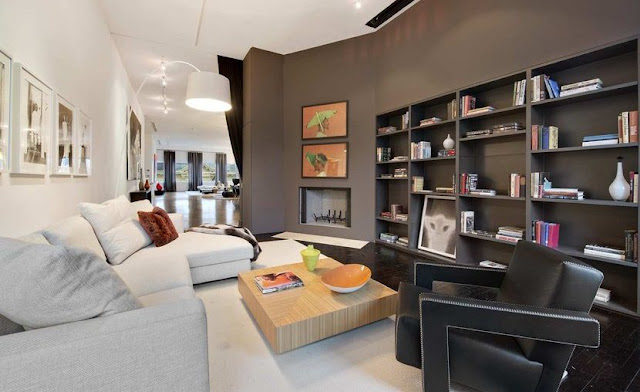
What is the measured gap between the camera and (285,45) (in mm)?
5059

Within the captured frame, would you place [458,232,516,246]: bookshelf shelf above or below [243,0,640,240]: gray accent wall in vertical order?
below

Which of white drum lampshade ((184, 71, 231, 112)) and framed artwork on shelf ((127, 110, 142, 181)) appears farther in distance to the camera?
framed artwork on shelf ((127, 110, 142, 181))

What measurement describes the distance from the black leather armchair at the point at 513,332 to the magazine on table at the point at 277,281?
0.90 meters

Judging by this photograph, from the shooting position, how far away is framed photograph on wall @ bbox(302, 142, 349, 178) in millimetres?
5000

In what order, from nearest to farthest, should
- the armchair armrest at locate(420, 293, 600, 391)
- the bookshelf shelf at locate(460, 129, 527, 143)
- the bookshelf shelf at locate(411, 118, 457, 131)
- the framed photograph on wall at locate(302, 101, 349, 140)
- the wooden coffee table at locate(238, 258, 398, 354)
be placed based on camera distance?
the armchair armrest at locate(420, 293, 600, 391) → the wooden coffee table at locate(238, 258, 398, 354) → the bookshelf shelf at locate(460, 129, 527, 143) → the bookshelf shelf at locate(411, 118, 457, 131) → the framed photograph on wall at locate(302, 101, 349, 140)

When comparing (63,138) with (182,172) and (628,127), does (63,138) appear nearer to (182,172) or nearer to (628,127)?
(628,127)

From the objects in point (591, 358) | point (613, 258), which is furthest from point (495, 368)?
point (613, 258)

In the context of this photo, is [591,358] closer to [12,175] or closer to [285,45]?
[12,175]

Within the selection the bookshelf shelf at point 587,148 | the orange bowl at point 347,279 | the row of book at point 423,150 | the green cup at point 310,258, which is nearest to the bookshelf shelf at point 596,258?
the bookshelf shelf at point 587,148

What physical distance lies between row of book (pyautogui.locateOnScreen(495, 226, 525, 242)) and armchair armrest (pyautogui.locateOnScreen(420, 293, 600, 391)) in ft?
6.56

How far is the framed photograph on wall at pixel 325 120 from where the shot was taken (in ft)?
16.3

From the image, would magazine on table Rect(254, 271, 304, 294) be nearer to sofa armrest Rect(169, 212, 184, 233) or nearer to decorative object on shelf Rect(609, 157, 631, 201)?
sofa armrest Rect(169, 212, 184, 233)

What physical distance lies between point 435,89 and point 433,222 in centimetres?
177

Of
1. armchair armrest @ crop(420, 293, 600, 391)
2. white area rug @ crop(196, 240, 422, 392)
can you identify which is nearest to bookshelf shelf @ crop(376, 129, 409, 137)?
white area rug @ crop(196, 240, 422, 392)
